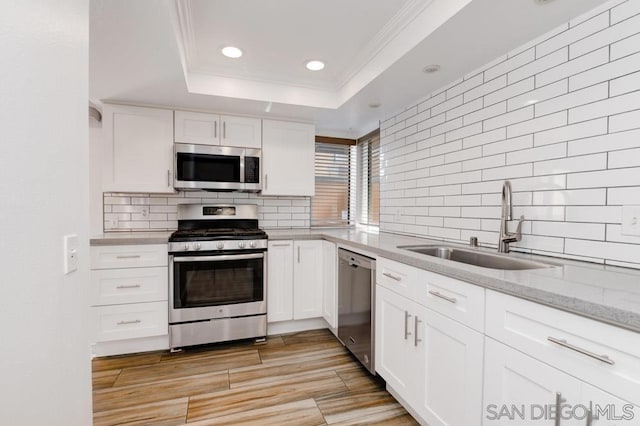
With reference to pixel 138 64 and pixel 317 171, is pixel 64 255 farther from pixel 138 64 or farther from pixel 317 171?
pixel 317 171

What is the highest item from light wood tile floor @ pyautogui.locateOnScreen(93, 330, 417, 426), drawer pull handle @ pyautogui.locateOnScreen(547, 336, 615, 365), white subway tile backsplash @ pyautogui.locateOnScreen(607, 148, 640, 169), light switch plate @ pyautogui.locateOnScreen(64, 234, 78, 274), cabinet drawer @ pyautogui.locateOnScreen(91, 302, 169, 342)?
white subway tile backsplash @ pyautogui.locateOnScreen(607, 148, 640, 169)

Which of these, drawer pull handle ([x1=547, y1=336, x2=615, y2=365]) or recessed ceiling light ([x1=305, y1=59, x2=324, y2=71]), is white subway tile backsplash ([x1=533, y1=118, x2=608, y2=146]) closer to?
drawer pull handle ([x1=547, y1=336, x2=615, y2=365])

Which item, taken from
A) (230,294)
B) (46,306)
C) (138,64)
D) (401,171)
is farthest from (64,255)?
(401,171)

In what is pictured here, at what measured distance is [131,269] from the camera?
7.89 feet

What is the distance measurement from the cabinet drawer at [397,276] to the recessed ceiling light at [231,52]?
1813 millimetres

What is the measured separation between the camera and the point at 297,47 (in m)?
2.14

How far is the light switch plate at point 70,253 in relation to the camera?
857mm

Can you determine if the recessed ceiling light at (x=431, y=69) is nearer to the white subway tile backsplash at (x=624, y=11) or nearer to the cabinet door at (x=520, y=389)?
the white subway tile backsplash at (x=624, y=11)

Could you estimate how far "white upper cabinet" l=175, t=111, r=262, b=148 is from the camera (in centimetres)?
281

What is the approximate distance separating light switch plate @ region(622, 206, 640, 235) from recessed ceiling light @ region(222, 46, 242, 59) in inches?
95.3

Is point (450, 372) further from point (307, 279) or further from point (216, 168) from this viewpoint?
point (216, 168)

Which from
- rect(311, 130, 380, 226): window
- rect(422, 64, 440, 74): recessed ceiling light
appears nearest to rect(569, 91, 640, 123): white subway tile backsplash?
rect(422, 64, 440, 74): recessed ceiling light

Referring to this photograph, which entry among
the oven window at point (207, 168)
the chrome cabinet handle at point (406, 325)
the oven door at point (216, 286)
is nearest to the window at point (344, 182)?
the oven window at point (207, 168)

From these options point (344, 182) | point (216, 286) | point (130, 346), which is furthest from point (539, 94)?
point (130, 346)
